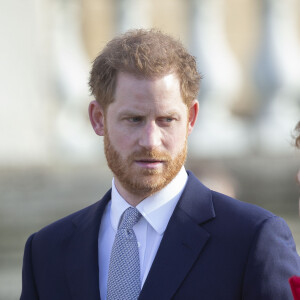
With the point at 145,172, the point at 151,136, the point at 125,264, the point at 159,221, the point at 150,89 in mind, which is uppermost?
the point at 150,89

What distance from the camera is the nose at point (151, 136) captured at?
3217mm

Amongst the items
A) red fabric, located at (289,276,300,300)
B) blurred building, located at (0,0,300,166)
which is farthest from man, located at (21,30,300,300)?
blurred building, located at (0,0,300,166)

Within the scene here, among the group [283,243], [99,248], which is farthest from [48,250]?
[283,243]

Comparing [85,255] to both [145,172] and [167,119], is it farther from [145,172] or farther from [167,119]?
[167,119]

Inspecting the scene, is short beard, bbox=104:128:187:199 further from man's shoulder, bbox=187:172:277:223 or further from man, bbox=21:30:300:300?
man's shoulder, bbox=187:172:277:223

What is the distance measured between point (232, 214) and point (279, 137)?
9.51 m

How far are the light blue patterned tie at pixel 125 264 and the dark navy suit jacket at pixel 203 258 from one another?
0.05 meters

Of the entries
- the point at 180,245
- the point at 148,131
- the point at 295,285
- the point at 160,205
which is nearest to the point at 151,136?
the point at 148,131

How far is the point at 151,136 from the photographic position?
3.22 metres

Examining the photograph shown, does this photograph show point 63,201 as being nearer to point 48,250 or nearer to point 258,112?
point 258,112

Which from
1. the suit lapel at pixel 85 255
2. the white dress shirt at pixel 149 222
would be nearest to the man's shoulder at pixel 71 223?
the suit lapel at pixel 85 255

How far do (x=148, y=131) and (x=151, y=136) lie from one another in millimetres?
20

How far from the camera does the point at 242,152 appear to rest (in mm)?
12742

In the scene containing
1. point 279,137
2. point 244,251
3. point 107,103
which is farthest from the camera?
point 279,137
